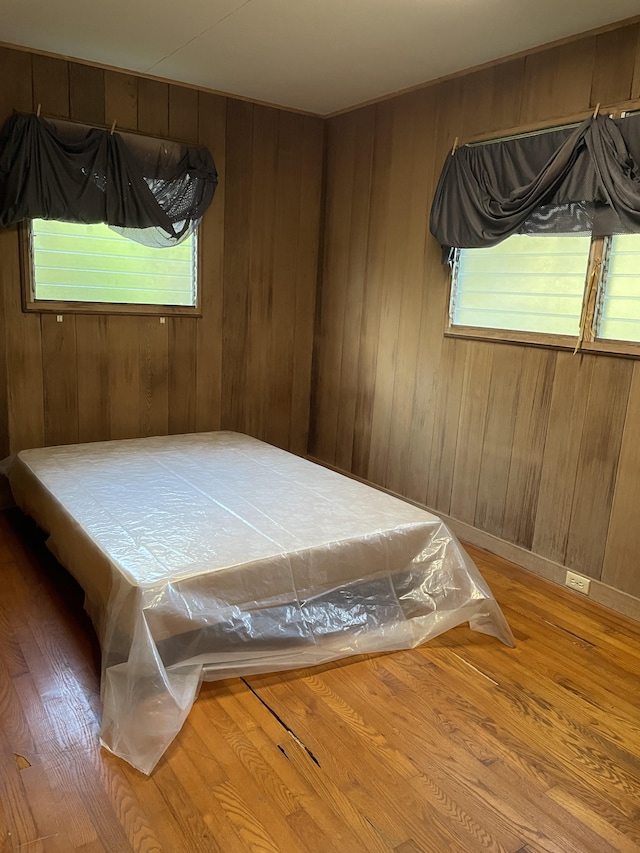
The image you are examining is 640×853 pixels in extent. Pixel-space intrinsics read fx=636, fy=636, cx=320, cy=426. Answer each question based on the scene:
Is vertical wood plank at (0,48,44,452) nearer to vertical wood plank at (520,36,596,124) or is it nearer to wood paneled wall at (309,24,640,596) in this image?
wood paneled wall at (309,24,640,596)

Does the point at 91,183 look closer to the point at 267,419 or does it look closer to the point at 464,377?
the point at 267,419

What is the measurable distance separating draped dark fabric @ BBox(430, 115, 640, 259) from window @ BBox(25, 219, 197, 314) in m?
1.55

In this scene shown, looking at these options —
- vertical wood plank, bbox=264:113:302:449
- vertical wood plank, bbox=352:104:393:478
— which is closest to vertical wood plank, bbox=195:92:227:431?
vertical wood plank, bbox=264:113:302:449

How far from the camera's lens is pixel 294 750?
184 cm

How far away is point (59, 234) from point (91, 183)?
0.33 metres

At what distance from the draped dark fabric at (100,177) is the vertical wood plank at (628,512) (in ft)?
8.50

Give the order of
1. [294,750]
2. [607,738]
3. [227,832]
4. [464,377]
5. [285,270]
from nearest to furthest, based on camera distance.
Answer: [227,832], [294,750], [607,738], [464,377], [285,270]

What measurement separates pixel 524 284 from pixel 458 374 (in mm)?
589

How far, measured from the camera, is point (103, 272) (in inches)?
142

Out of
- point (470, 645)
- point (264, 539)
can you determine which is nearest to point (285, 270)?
point (264, 539)

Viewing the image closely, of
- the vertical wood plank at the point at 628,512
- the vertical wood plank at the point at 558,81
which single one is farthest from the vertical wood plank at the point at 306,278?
the vertical wood plank at the point at 628,512

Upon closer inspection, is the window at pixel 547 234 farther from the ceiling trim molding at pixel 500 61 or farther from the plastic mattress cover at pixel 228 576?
the plastic mattress cover at pixel 228 576

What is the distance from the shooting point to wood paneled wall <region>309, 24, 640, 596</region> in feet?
9.07

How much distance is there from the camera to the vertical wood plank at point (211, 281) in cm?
381
